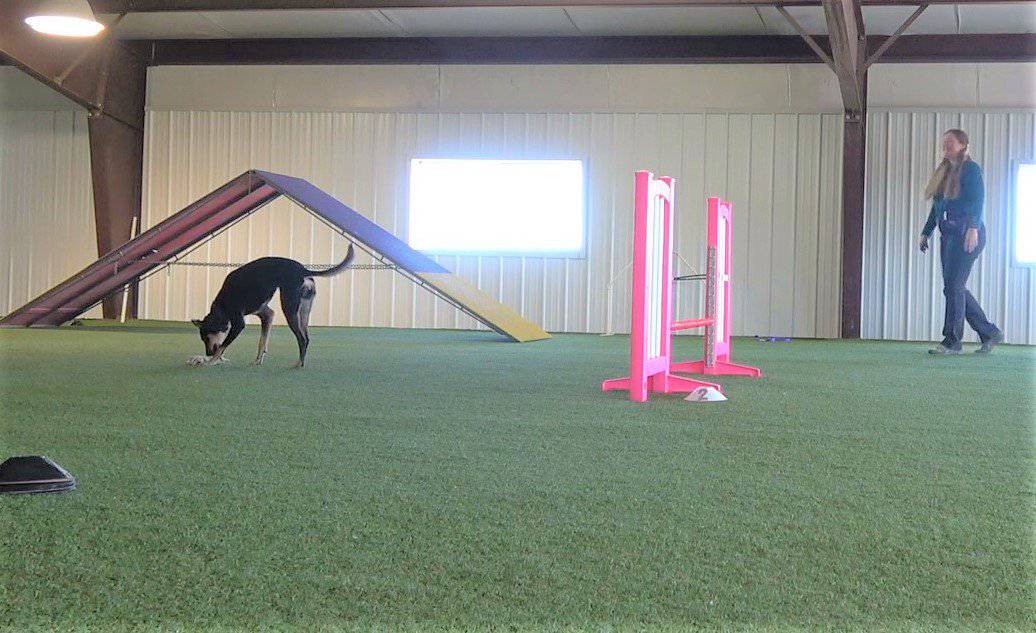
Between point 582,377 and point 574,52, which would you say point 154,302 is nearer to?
point 574,52

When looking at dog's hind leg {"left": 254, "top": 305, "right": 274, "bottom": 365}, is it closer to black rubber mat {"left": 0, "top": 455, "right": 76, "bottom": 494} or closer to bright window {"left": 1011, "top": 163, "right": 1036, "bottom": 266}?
black rubber mat {"left": 0, "top": 455, "right": 76, "bottom": 494}

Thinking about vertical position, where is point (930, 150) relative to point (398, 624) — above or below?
above

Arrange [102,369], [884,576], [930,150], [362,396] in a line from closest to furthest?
1. [884,576]
2. [362,396]
3. [102,369]
4. [930,150]

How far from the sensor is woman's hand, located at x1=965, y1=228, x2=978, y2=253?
6160 mm

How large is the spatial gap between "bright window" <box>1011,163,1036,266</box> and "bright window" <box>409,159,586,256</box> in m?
4.39

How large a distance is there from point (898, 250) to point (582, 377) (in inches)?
271

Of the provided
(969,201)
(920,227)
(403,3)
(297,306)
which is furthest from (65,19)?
(920,227)

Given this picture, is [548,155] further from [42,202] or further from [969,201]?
[42,202]

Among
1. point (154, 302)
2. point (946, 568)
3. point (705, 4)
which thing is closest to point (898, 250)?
point (705, 4)

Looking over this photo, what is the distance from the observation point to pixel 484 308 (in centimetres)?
716

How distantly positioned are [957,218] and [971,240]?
198mm

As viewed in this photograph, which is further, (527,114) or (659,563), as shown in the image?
(527,114)

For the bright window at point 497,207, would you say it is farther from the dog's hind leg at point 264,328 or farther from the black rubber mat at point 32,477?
the black rubber mat at point 32,477

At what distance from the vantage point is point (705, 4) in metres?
8.85
